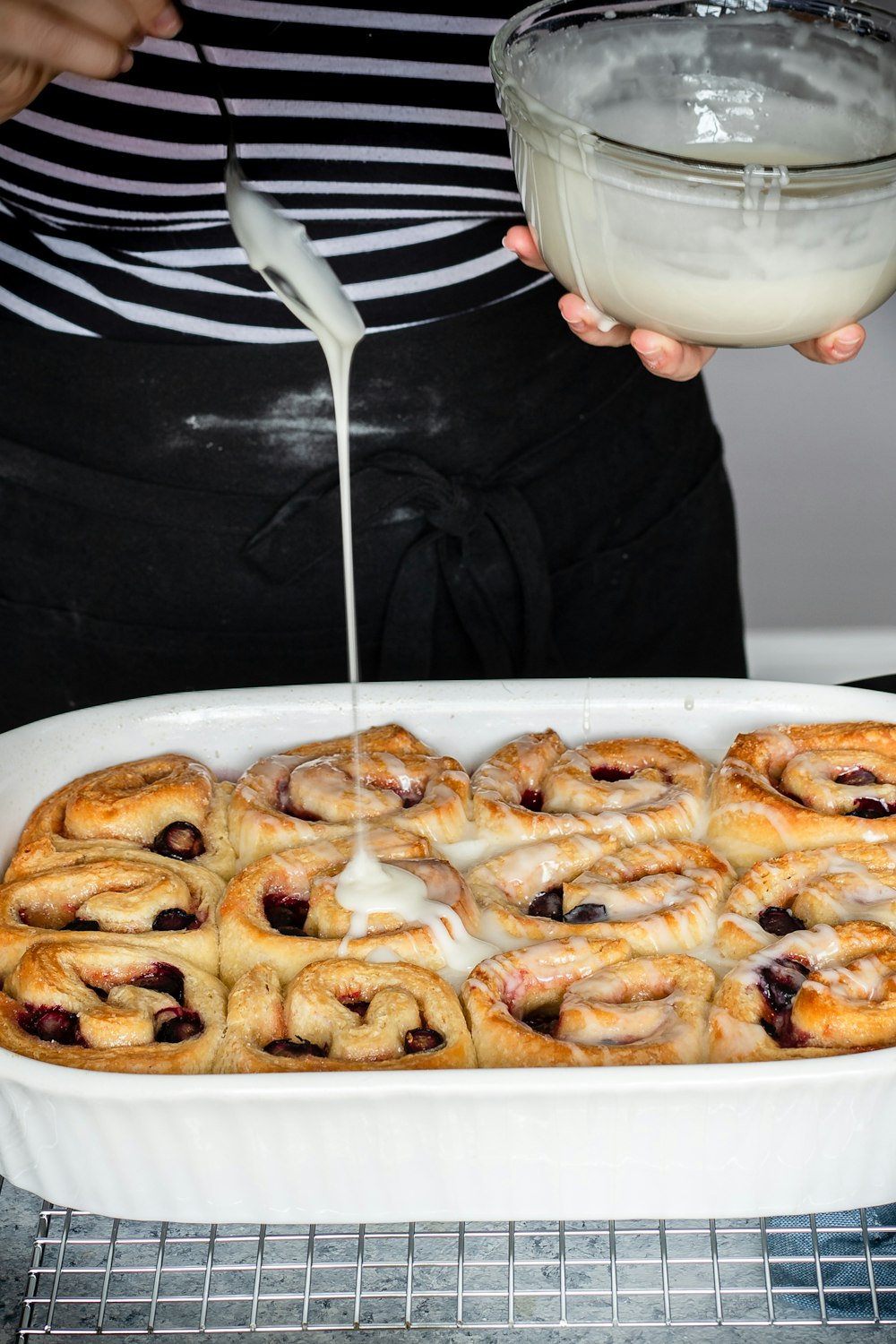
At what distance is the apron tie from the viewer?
209 cm

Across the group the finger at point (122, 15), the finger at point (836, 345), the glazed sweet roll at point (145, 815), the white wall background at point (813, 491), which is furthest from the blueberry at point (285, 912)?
the white wall background at point (813, 491)

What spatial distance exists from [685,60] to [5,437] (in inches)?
42.7

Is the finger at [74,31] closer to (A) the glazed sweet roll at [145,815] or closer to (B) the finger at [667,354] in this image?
(B) the finger at [667,354]

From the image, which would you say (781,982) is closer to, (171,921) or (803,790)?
(803,790)

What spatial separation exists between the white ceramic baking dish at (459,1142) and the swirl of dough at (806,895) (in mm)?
262

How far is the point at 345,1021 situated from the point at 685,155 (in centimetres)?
86

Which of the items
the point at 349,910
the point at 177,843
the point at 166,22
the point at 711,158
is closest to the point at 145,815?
the point at 177,843

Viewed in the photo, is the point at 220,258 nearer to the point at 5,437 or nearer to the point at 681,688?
the point at 5,437

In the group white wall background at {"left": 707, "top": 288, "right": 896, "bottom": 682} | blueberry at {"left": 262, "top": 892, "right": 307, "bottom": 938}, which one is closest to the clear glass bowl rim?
blueberry at {"left": 262, "top": 892, "right": 307, "bottom": 938}

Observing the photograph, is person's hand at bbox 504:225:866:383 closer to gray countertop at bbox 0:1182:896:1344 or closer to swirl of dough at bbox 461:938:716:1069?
swirl of dough at bbox 461:938:716:1069

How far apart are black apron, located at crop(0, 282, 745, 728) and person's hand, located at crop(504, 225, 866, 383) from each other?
19.6 inches

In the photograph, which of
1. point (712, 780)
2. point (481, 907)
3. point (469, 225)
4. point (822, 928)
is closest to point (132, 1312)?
point (481, 907)

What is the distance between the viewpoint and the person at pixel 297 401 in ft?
6.33

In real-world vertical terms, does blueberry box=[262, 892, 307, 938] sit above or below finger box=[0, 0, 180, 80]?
below
